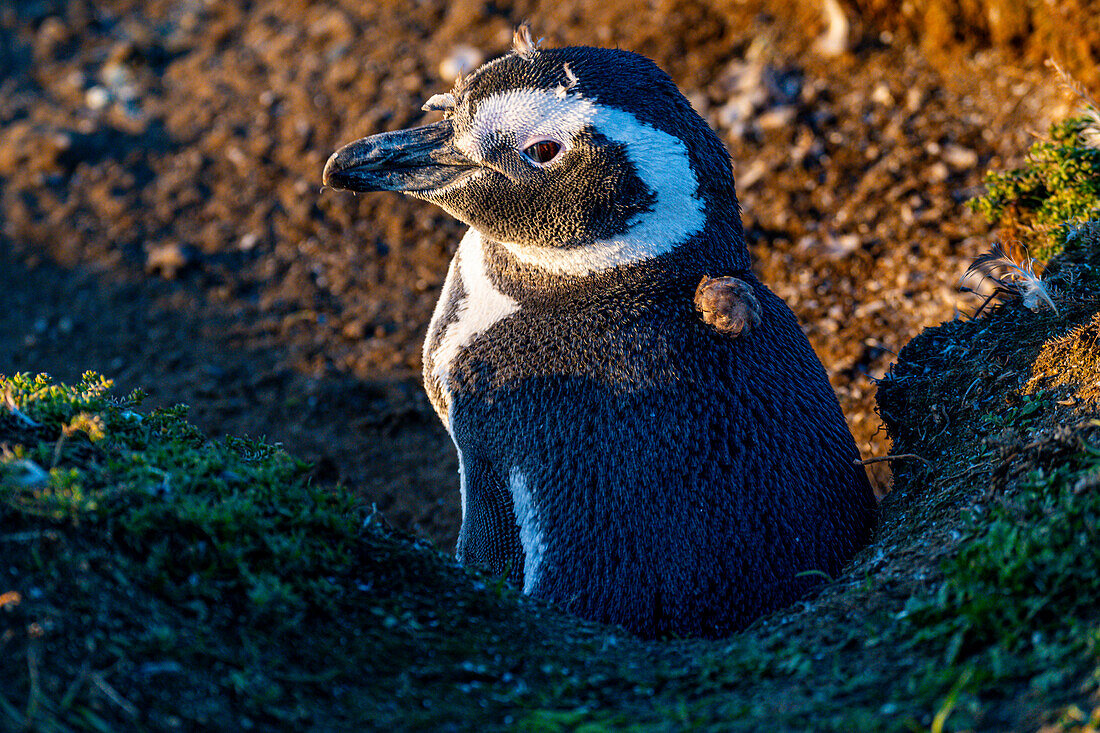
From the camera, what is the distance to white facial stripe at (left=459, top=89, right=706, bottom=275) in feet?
9.71

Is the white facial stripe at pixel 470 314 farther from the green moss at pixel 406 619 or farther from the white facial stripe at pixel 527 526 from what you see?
the green moss at pixel 406 619

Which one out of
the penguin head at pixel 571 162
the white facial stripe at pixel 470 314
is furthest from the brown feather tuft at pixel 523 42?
the white facial stripe at pixel 470 314

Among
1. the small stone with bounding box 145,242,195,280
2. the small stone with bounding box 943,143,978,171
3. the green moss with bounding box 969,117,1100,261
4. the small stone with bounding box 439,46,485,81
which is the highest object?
the small stone with bounding box 439,46,485,81

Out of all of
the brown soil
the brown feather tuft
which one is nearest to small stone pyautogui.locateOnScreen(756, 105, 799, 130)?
the brown soil

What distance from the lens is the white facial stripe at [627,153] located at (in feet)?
9.71

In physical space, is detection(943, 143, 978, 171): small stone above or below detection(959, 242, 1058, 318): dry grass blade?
above

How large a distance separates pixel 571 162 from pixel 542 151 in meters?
0.12

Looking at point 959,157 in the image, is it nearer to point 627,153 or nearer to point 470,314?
point 627,153

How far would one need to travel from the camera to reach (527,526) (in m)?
3.11

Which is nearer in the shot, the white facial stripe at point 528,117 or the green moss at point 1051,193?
the white facial stripe at point 528,117

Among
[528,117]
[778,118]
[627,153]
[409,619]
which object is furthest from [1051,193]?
[409,619]

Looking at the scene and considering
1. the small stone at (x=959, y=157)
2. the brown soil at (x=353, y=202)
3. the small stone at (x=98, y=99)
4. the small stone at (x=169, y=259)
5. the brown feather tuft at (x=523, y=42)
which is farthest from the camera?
the small stone at (x=98, y=99)

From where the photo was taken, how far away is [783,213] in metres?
5.68

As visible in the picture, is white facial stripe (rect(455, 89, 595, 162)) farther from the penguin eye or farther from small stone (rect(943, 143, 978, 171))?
small stone (rect(943, 143, 978, 171))
